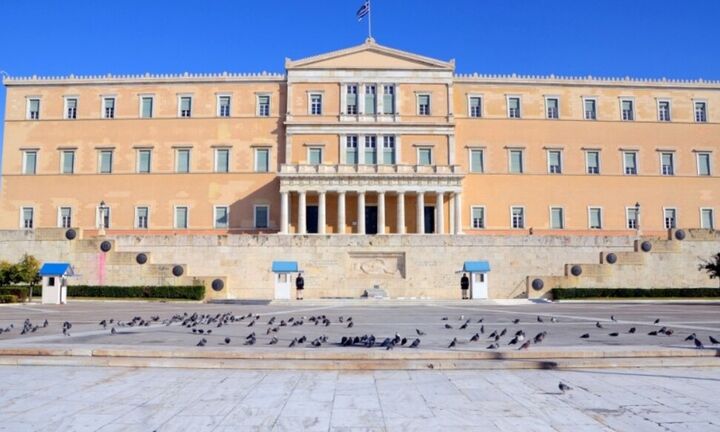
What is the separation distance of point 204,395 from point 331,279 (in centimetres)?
2891

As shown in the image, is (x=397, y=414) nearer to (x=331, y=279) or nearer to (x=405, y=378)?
(x=405, y=378)

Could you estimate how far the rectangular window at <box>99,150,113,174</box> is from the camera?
50.0m

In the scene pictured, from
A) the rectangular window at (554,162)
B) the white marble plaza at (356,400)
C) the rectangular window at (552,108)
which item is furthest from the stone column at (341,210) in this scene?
the white marble plaza at (356,400)

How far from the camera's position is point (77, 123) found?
50.5m

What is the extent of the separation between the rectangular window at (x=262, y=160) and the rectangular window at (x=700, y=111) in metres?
36.2

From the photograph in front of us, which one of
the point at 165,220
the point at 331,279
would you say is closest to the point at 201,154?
the point at 165,220

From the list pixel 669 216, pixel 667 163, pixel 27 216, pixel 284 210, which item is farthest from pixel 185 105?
pixel 669 216

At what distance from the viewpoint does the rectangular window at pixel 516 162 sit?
5006 cm

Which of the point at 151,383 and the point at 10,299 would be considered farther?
the point at 10,299

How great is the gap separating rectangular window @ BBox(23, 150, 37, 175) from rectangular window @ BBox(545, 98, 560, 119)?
4244 centimetres

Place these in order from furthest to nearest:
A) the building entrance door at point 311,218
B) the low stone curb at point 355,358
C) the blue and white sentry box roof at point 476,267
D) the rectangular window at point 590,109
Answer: the rectangular window at point 590,109 < the building entrance door at point 311,218 < the blue and white sentry box roof at point 476,267 < the low stone curb at point 355,358

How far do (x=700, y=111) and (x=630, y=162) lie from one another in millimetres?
7964

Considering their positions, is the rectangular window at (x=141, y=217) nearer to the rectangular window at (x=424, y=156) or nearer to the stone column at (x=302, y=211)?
the stone column at (x=302, y=211)

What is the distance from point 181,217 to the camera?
161 feet
